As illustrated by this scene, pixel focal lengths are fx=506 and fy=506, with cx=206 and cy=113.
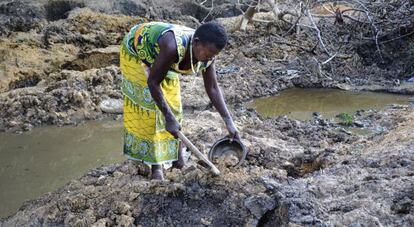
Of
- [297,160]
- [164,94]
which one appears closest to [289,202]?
[164,94]

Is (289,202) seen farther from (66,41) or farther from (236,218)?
(66,41)

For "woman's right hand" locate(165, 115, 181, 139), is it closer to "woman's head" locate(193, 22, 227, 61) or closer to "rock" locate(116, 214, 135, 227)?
"woman's head" locate(193, 22, 227, 61)

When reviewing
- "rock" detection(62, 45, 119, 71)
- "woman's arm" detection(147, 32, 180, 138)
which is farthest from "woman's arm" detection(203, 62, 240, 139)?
"rock" detection(62, 45, 119, 71)

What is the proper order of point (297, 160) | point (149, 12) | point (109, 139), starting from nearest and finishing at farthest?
1. point (297, 160)
2. point (109, 139)
3. point (149, 12)

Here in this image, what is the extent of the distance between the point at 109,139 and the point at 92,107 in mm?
891

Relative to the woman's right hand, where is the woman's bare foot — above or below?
below

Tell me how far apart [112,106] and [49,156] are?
4.41 ft

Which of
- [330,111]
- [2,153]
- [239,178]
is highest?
[239,178]

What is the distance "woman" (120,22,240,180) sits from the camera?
2.69 metres

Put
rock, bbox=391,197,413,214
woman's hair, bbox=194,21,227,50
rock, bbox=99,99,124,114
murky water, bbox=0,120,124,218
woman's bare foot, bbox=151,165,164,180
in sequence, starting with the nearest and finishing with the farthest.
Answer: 1. rock, bbox=391,197,413,214
2. woman's hair, bbox=194,21,227,50
3. woman's bare foot, bbox=151,165,164,180
4. murky water, bbox=0,120,124,218
5. rock, bbox=99,99,124,114

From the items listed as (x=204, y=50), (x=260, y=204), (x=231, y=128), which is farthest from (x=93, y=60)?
(x=260, y=204)

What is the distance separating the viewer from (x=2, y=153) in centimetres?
511

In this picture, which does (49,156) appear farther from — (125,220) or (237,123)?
(125,220)

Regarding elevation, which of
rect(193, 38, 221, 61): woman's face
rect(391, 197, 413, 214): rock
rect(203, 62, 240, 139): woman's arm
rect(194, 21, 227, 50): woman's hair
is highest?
rect(194, 21, 227, 50): woman's hair
